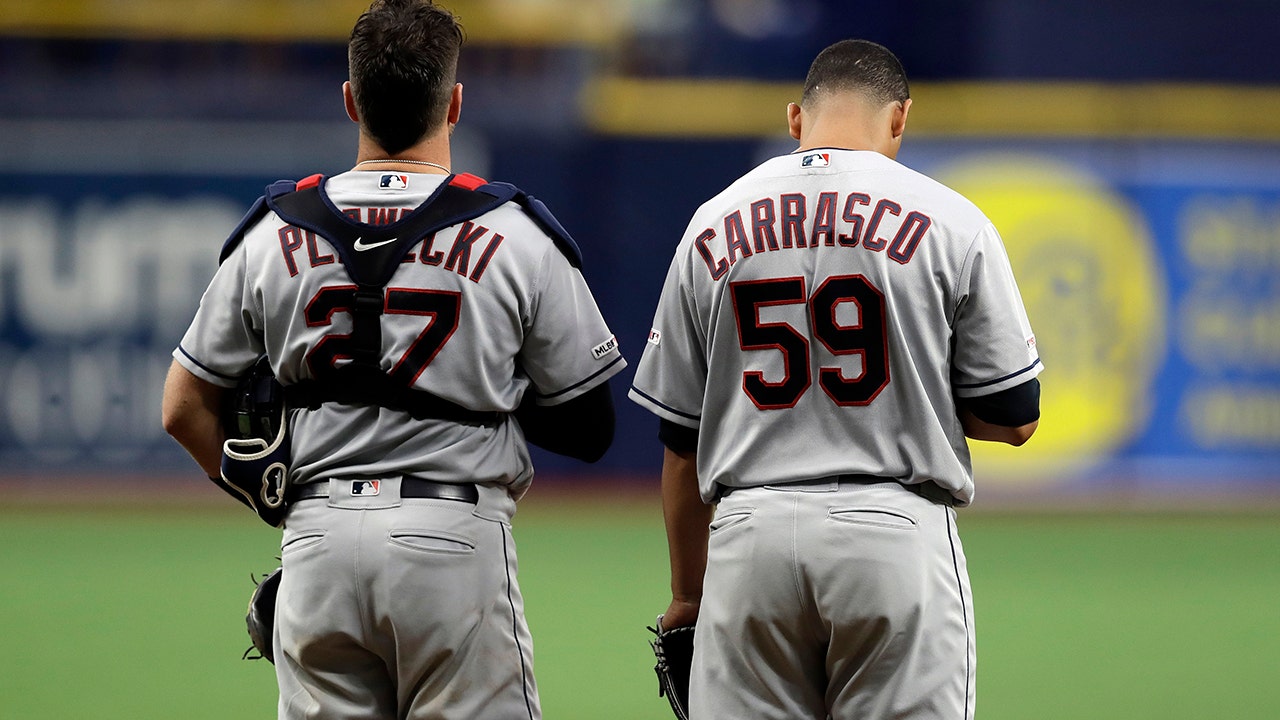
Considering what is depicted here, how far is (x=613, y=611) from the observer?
25.8 feet

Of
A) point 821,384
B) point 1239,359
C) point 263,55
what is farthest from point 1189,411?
point 821,384

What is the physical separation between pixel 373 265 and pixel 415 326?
0.15m

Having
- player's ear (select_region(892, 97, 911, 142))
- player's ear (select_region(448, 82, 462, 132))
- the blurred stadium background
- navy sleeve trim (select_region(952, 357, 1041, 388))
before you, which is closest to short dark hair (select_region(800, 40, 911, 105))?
player's ear (select_region(892, 97, 911, 142))

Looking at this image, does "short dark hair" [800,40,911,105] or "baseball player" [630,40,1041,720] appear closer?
"baseball player" [630,40,1041,720]

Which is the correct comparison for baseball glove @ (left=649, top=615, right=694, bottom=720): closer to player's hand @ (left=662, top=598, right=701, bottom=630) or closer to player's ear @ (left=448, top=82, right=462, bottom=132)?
player's hand @ (left=662, top=598, right=701, bottom=630)

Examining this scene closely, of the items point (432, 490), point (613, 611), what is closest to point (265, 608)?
point (432, 490)

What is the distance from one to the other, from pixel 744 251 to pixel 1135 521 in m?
9.23

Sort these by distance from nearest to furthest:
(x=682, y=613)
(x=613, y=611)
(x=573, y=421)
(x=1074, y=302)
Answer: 1. (x=573, y=421)
2. (x=682, y=613)
3. (x=613, y=611)
4. (x=1074, y=302)

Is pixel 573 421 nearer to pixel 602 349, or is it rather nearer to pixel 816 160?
A: pixel 602 349

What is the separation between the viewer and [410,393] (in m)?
2.96

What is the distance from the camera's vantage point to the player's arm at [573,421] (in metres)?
3.17

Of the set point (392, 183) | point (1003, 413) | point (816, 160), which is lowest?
point (1003, 413)

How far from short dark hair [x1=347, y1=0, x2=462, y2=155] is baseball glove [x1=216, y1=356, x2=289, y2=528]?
584mm

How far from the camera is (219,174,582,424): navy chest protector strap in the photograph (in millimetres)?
2945
